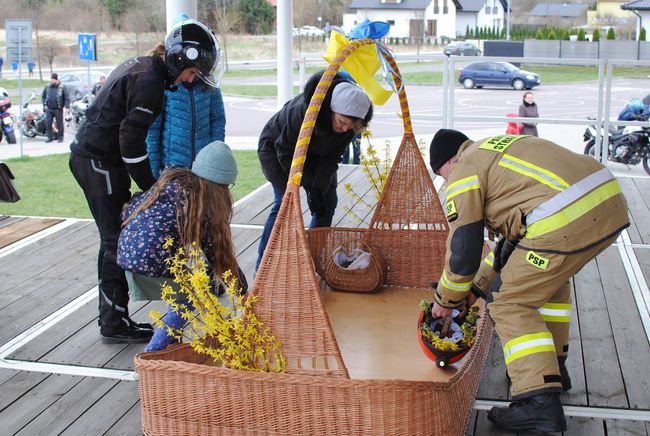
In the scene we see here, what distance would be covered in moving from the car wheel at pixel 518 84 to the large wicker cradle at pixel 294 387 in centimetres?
2685

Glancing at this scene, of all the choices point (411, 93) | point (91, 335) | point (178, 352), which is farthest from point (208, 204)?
point (411, 93)

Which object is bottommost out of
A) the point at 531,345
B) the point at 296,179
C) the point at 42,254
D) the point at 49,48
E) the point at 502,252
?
the point at 42,254

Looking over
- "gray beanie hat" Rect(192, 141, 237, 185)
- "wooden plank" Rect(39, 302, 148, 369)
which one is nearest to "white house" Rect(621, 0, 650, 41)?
"wooden plank" Rect(39, 302, 148, 369)

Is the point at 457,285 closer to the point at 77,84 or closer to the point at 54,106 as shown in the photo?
the point at 54,106

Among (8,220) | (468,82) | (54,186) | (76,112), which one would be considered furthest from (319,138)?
(468,82)

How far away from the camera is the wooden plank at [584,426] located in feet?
10.2

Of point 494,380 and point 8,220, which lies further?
point 8,220

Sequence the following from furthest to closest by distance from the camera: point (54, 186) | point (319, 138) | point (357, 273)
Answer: point (54, 186), point (357, 273), point (319, 138)

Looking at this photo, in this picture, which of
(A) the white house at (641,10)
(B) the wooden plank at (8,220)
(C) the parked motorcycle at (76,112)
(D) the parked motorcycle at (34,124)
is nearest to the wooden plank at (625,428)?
(B) the wooden plank at (8,220)

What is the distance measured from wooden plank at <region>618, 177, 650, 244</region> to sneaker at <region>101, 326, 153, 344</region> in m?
3.46

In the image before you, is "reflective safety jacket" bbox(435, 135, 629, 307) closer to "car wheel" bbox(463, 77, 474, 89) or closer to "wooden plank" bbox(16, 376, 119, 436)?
"wooden plank" bbox(16, 376, 119, 436)

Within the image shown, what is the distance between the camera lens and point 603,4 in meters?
68.8

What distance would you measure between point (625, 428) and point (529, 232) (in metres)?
0.83

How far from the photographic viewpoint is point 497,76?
2922 cm
